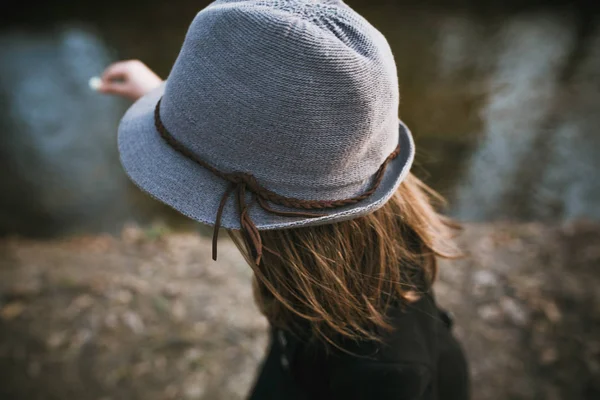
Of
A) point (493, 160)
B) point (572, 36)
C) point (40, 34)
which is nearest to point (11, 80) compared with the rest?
point (40, 34)

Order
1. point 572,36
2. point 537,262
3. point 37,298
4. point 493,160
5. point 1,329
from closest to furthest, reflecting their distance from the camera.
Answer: point 1,329, point 37,298, point 537,262, point 493,160, point 572,36

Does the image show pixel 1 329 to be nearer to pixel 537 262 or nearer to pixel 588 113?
pixel 537 262

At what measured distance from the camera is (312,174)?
955 mm

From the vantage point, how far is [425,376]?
1.05 meters

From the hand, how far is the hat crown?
0.79m

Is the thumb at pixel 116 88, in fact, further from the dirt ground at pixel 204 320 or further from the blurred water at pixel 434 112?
the blurred water at pixel 434 112

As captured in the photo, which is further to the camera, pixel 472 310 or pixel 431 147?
pixel 431 147

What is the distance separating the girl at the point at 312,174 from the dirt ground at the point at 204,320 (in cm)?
136

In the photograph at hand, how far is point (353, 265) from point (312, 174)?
294 millimetres

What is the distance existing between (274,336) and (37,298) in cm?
197

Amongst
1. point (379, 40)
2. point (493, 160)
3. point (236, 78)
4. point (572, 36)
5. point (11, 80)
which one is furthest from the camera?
point (572, 36)

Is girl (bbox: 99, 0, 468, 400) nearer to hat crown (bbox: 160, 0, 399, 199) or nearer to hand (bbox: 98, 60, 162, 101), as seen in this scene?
hat crown (bbox: 160, 0, 399, 199)

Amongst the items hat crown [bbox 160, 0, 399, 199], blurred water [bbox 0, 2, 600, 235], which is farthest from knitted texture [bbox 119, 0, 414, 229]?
blurred water [bbox 0, 2, 600, 235]

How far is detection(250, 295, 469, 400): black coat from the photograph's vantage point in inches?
41.1
